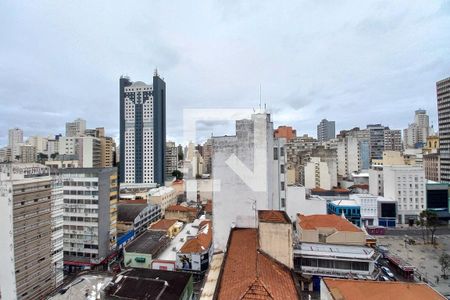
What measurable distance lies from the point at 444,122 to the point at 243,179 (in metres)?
49.8

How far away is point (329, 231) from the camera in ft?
85.9

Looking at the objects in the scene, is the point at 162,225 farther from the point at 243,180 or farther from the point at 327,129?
the point at 327,129

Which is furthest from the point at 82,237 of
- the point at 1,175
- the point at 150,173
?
the point at 150,173

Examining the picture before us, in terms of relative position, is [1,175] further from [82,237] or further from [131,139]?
[131,139]

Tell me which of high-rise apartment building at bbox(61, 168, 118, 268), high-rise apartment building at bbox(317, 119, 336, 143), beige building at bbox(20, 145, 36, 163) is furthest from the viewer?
high-rise apartment building at bbox(317, 119, 336, 143)

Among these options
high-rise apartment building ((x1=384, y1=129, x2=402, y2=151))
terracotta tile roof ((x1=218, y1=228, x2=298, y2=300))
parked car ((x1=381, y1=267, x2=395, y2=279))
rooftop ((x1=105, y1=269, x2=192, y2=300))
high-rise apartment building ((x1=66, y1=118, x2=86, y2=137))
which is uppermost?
high-rise apartment building ((x1=66, y1=118, x2=86, y2=137))

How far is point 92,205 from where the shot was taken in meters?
27.4

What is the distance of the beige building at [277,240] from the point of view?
11938 millimetres

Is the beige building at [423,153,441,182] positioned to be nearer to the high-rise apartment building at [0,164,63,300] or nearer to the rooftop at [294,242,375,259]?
the rooftop at [294,242,375,259]

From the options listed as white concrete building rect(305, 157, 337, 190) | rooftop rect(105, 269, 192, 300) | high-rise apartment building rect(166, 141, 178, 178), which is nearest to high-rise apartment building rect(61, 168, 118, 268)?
rooftop rect(105, 269, 192, 300)

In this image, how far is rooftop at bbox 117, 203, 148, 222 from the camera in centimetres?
3460

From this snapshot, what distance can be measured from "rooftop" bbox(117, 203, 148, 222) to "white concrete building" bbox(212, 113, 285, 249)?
1987 cm

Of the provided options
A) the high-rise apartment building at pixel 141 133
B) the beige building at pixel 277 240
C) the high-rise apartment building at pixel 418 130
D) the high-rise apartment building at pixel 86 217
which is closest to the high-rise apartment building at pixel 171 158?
the high-rise apartment building at pixel 141 133

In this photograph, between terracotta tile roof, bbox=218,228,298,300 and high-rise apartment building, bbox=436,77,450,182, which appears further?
high-rise apartment building, bbox=436,77,450,182
